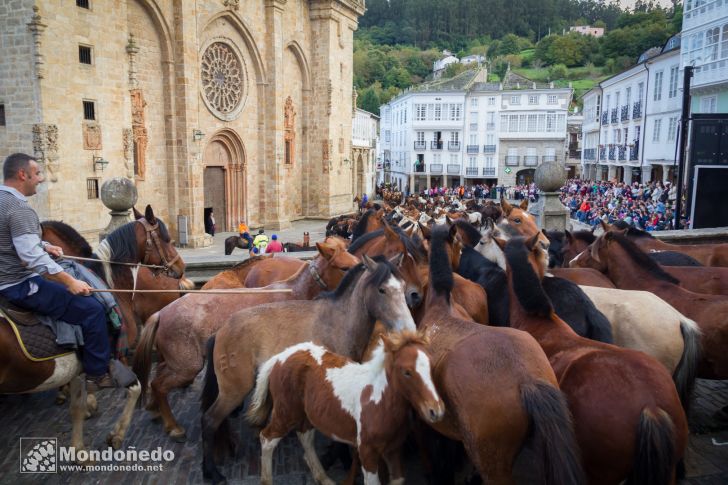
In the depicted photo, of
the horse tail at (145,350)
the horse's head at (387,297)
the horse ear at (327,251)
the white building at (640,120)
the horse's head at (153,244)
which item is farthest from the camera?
the white building at (640,120)

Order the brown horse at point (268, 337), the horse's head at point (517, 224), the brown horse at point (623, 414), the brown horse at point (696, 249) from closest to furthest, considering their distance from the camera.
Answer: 1. the brown horse at point (623, 414)
2. the brown horse at point (268, 337)
3. the horse's head at point (517, 224)
4. the brown horse at point (696, 249)

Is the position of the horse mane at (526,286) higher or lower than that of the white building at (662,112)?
lower

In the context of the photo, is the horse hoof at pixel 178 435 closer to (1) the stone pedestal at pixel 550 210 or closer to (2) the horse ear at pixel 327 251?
(2) the horse ear at pixel 327 251

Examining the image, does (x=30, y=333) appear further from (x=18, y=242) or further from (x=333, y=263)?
(x=333, y=263)

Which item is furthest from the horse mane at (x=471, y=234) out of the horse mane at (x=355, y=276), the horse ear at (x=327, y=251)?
the horse mane at (x=355, y=276)

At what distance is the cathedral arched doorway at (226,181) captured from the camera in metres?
26.9

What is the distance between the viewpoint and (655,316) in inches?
209

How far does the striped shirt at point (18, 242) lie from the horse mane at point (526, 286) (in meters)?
4.48

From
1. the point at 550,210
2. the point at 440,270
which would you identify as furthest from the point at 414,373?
the point at 550,210

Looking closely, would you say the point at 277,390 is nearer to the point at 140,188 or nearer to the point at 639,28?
the point at 140,188

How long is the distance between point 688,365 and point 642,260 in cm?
207

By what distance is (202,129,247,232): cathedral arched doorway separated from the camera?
26944 millimetres

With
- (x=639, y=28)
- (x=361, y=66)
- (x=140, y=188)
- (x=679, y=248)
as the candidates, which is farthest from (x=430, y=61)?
(x=679, y=248)

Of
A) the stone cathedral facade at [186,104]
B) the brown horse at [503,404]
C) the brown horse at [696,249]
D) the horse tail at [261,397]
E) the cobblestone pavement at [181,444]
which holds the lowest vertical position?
the cobblestone pavement at [181,444]
